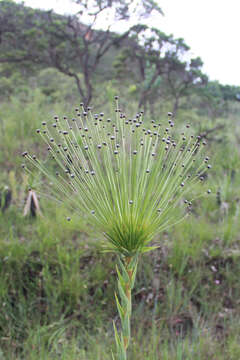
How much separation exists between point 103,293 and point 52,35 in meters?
4.88

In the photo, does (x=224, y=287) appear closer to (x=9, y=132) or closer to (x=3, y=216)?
(x=3, y=216)

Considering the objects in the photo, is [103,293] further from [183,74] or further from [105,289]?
[183,74]

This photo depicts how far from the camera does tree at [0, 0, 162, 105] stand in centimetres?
516

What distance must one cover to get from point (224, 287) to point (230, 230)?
0.58 m

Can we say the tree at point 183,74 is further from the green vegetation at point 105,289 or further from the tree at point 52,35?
the green vegetation at point 105,289

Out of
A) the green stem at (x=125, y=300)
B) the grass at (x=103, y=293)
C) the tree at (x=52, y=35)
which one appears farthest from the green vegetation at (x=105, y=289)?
the tree at (x=52, y=35)

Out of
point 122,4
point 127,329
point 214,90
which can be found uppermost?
point 122,4

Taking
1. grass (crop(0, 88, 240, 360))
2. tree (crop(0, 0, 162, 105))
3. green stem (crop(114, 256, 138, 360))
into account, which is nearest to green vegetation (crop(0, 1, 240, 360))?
grass (crop(0, 88, 240, 360))

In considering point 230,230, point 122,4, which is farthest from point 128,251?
point 122,4

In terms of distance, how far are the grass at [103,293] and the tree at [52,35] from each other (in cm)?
318

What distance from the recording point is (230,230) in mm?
2908

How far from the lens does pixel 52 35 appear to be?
5441 millimetres

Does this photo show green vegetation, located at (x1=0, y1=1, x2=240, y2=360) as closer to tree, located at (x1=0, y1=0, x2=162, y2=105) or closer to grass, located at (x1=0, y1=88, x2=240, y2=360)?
grass, located at (x1=0, y1=88, x2=240, y2=360)

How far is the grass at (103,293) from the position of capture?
195cm
